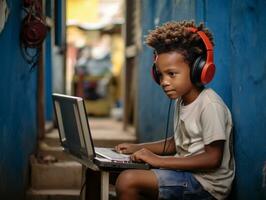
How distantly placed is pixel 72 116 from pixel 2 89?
43.0 inches

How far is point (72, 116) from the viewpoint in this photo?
10.1ft

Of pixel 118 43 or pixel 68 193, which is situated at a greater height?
pixel 118 43

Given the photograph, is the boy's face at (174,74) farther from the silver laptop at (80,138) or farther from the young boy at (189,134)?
the silver laptop at (80,138)

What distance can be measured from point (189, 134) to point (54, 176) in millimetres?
2620

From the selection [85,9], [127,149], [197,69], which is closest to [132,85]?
[127,149]

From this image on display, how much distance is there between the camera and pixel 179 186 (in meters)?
3.02

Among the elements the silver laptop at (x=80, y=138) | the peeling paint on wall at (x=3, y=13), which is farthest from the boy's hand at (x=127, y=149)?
the peeling paint on wall at (x=3, y=13)

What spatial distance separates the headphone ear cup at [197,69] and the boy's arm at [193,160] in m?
0.38

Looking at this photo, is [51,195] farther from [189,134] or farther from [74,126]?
[189,134]

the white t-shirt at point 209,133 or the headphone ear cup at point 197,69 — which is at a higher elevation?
the headphone ear cup at point 197,69

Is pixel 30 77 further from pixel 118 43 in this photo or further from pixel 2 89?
pixel 118 43

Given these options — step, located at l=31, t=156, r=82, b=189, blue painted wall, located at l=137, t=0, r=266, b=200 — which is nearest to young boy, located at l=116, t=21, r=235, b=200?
blue painted wall, located at l=137, t=0, r=266, b=200

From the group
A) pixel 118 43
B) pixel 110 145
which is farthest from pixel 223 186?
pixel 118 43

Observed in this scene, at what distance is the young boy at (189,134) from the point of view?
2973 millimetres
